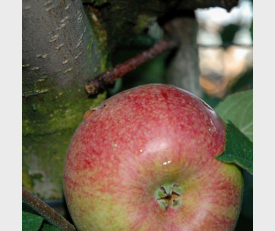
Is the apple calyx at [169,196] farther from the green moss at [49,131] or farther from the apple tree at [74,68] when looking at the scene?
the green moss at [49,131]

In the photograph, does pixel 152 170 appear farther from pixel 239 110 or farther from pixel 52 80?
pixel 239 110

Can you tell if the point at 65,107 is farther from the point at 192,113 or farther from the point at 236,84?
the point at 236,84

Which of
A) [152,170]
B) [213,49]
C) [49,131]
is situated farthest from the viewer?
[213,49]

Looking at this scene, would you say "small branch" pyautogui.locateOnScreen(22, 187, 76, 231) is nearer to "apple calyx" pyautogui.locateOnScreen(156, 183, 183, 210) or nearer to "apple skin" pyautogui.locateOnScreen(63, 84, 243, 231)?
"apple skin" pyautogui.locateOnScreen(63, 84, 243, 231)

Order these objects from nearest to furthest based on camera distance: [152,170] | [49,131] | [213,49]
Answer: [152,170]
[49,131]
[213,49]

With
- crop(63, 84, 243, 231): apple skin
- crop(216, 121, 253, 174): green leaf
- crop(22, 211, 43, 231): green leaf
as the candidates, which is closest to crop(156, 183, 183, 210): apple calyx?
crop(63, 84, 243, 231): apple skin

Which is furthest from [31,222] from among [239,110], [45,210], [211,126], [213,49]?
[213,49]

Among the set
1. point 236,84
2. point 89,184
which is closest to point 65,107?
point 89,184
